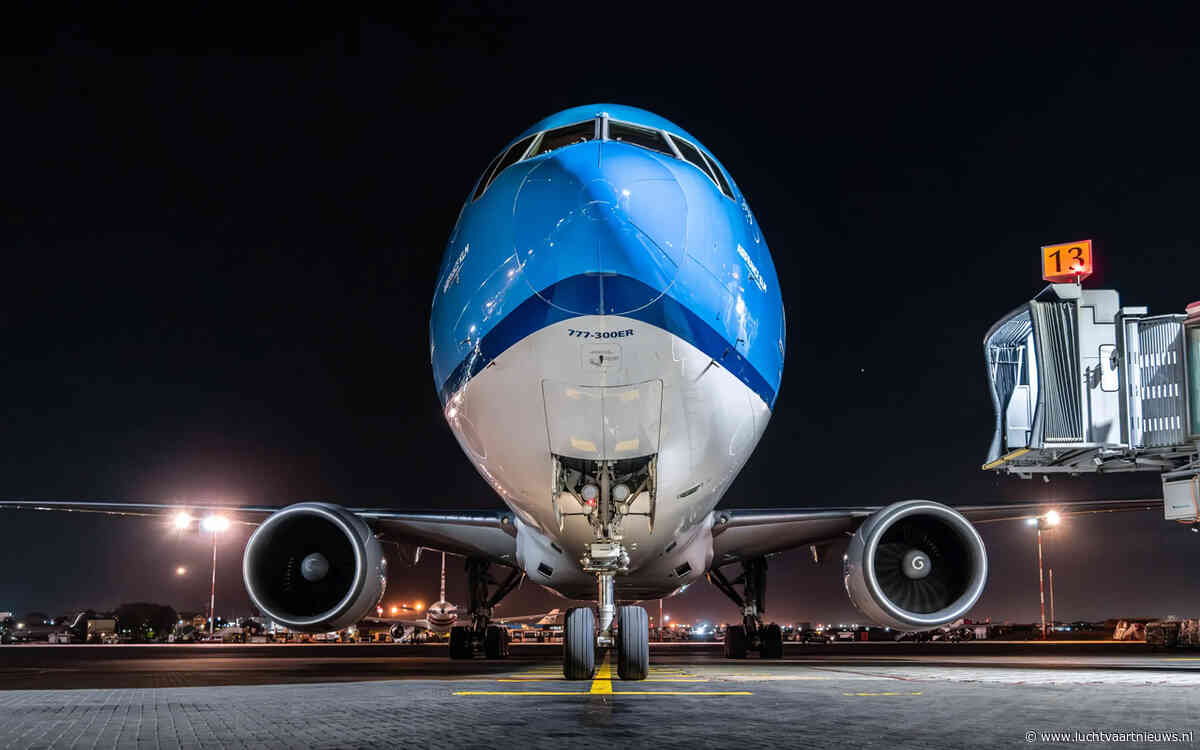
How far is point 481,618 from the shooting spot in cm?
1634

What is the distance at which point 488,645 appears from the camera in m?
16.6

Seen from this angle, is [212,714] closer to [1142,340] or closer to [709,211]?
[709,211]

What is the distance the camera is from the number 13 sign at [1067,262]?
427 inches

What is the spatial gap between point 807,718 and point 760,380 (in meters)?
3.16

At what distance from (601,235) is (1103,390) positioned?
7172 mm

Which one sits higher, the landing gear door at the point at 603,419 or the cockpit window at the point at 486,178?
the cockpit window at the point at 486,178

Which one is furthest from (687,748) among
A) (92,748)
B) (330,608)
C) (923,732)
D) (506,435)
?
(330,608)

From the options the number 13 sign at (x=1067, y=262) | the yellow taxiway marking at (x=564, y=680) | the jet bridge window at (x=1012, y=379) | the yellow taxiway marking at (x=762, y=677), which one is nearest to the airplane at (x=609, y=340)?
the yellow taxiway marking at (x=564, y=680)

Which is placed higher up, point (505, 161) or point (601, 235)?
point (505, 161)

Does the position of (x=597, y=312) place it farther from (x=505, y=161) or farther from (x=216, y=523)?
(x=216, y=523)

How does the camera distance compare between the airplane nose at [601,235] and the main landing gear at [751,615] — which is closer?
the airplane nose at [601,235]

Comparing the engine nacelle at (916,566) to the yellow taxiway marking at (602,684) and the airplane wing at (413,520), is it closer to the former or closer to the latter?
the yellow taxiway marking at (602,684)

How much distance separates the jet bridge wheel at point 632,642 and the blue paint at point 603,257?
7.78 ft

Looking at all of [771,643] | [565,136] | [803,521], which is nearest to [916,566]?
[803,521]
